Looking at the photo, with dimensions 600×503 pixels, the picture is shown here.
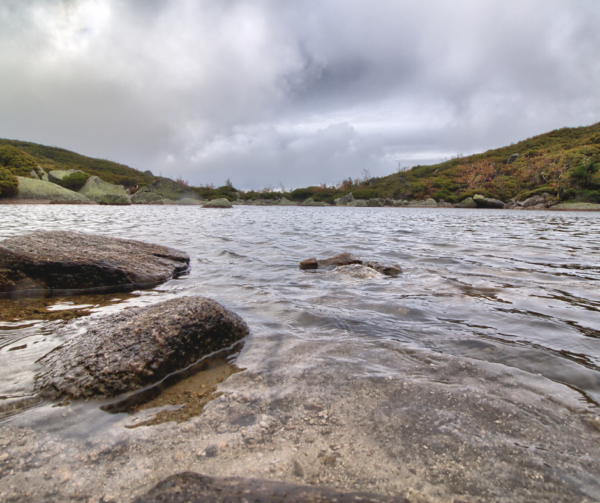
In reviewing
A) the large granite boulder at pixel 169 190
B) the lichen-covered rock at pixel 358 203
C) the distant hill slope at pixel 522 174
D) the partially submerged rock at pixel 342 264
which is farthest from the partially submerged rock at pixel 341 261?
the lichen-covered rock at pixel 358 203

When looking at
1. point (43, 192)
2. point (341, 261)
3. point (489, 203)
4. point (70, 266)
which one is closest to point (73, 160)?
point (43, 192)

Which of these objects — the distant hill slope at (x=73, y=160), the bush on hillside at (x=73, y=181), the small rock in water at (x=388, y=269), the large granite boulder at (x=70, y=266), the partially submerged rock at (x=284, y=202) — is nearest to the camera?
the large granite boulder at (x=70, y=266)

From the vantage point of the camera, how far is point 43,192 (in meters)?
29.6

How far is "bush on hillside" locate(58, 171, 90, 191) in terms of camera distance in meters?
35.4

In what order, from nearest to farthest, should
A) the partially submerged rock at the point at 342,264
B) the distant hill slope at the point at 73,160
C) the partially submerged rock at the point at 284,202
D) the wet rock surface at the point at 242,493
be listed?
the wet rock surface at the point at 242,493 → the partially submerged rock at the point at 342,264 → the partially submerged rock at the point at 284,202 → the distant hill slope at the point at 73,160

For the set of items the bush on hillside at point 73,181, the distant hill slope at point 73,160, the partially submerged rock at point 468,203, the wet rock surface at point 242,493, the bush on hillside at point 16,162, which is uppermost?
the distant hill slope at point 73,160

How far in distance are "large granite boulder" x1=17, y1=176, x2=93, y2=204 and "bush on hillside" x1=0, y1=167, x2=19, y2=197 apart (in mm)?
656

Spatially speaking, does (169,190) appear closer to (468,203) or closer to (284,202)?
(284,202)

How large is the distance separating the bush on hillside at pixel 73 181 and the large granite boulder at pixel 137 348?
41910mm

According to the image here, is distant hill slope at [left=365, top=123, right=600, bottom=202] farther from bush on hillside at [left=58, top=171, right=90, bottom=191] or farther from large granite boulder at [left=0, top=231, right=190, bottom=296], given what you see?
large granite boulder at [left=0, top=231, right=190, bottom=296]

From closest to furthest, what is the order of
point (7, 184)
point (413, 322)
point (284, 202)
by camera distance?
point (413, 322), point (7, 184), point (284, 202)

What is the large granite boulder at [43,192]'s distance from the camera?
2864 cm

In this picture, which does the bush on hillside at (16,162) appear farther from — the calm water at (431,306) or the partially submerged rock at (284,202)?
the calm water at (431,306)

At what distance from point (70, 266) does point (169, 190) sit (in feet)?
143
